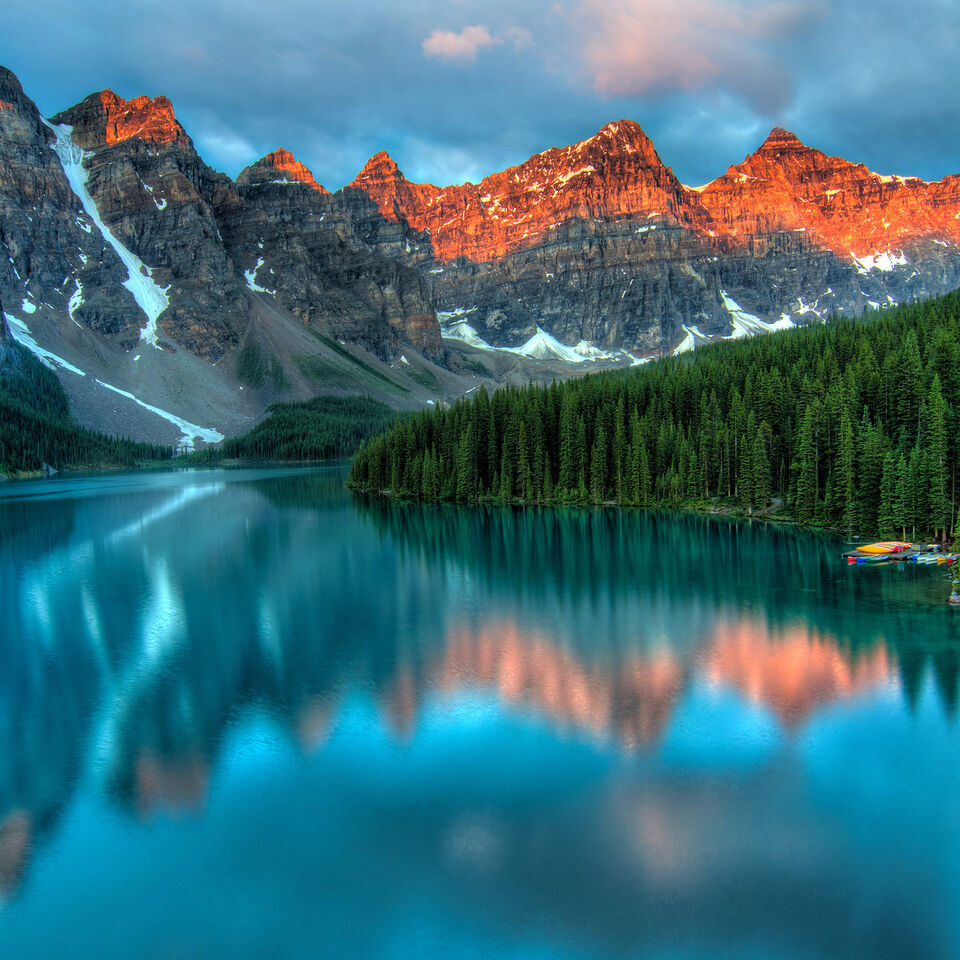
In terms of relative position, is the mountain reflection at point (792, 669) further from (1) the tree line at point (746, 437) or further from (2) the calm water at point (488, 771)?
(1) the tree line at point (746, 437)

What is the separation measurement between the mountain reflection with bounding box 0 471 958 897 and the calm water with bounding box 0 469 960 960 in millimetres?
188

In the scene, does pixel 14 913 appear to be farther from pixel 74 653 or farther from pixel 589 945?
pixel 74 653

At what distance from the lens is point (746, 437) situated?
77.1 metres

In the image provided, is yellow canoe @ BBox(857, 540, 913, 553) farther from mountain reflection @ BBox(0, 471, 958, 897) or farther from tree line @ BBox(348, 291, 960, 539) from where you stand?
tree line @ BBox(348, 291, 960, 539)

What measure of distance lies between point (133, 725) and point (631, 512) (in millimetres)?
62324

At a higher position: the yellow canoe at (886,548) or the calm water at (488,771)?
the yellow canoe at (886,548)

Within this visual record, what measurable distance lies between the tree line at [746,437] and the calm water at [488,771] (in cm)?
1722

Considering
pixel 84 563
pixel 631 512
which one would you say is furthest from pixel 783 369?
pixel 84 563

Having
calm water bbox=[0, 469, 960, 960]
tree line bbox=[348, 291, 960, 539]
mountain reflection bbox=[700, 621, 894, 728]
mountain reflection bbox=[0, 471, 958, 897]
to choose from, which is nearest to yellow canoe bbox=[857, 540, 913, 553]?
mountain reflection bbox=[0, 471, 958, 897]

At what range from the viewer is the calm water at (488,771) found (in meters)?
15.0

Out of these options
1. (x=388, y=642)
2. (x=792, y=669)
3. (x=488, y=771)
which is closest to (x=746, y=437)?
(x=792, y=669)

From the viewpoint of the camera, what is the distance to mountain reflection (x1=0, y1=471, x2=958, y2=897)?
78.3 feet

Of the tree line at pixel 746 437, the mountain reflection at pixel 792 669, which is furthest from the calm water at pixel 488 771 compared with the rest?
the tree line at pixel 746 437

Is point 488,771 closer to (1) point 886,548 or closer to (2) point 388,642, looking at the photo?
(2) point 388,642
